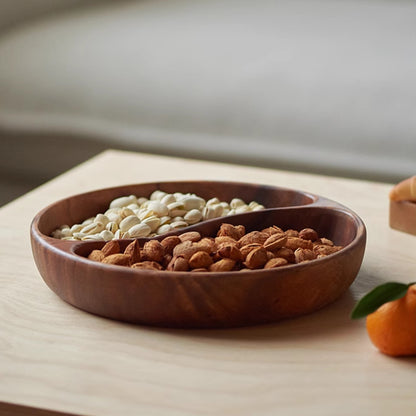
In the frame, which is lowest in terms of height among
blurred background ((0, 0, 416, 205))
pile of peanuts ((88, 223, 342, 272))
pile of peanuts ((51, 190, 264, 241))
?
blurred background ((0, 0, 416, 205))

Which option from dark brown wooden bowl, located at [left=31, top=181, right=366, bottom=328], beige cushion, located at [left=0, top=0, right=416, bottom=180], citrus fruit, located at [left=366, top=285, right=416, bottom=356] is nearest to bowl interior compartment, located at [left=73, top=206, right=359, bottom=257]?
dark brown wooden bowl, located at [left=31, top=181, right=366, bottom=328]

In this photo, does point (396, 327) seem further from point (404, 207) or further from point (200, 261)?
point (404, 207)

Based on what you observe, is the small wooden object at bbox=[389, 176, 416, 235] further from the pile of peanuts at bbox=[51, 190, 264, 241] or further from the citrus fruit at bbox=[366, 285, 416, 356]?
the citrus fruit at bbox=[366, 285, 416, 356]

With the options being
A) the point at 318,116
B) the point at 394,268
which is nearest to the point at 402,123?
the point at 318,116

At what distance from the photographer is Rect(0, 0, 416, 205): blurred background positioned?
1.59 metres

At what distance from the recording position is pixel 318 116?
5.26 ft

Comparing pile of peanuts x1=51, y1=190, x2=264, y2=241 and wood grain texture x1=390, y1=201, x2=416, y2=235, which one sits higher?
pile of peanuts x1=51, y1=190, x2=264, y2=241

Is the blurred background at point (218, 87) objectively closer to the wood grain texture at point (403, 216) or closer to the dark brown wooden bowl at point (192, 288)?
the wood grain texture at point (403, 216)

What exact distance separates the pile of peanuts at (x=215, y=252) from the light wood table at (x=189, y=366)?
58 mm

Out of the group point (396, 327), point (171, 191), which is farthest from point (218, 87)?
point (396, 327)

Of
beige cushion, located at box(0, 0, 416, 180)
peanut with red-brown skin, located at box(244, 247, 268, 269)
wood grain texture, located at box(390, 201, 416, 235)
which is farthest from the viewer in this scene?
beige cushion, located at box(0, 0, 416, 180)

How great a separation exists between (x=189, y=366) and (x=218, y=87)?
115 cm

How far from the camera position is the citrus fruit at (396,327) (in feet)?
2.13

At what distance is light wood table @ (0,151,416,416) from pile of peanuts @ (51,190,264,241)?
A: 0.25 feet
